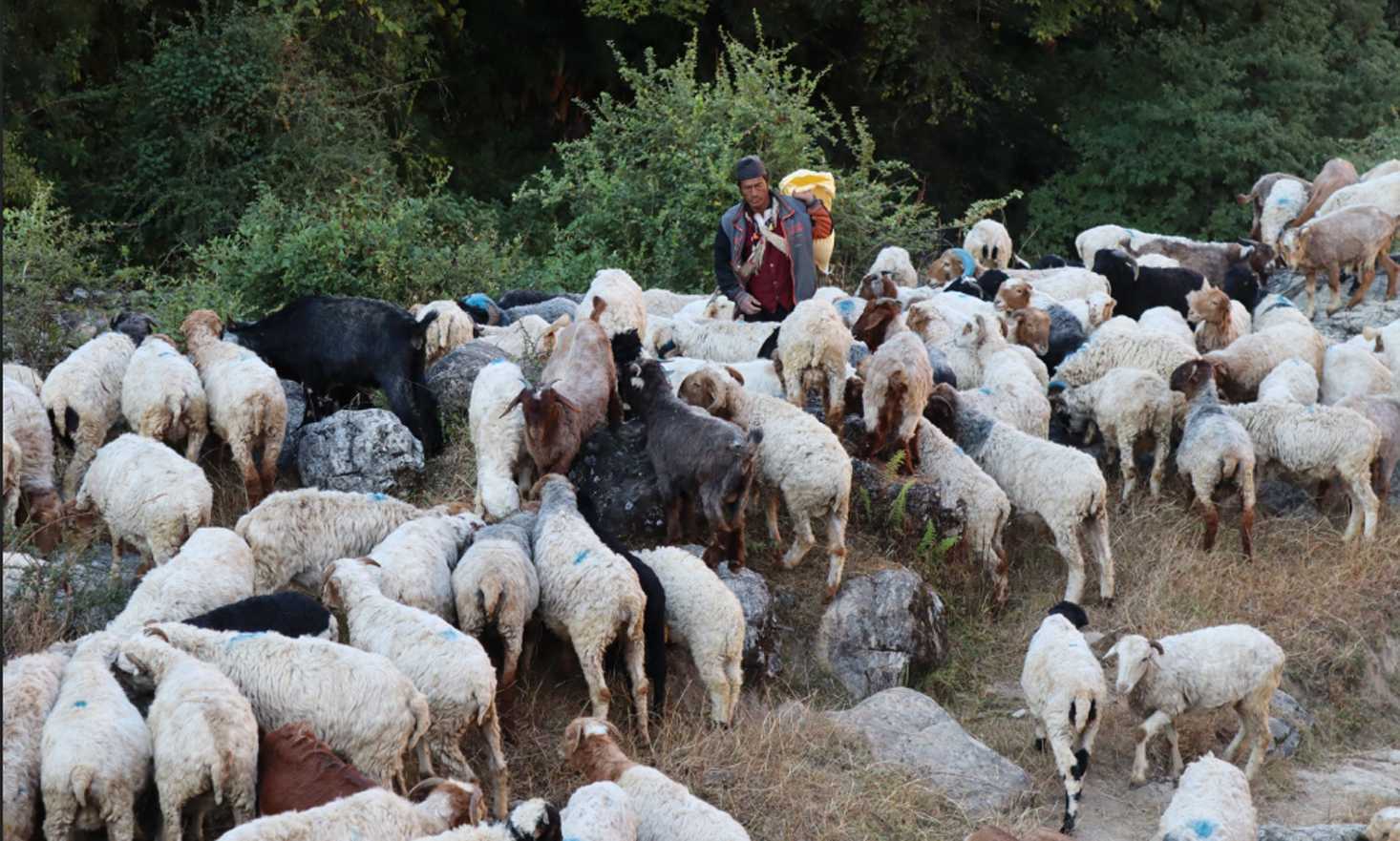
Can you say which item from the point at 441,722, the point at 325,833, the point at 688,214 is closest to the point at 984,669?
the point at 441,722

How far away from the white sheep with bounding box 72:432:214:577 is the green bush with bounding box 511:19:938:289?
18.7 ft

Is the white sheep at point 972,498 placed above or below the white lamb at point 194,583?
below

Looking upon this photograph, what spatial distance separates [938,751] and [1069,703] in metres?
0.61

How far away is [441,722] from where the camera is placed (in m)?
5.52

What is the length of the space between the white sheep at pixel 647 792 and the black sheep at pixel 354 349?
3292 mm

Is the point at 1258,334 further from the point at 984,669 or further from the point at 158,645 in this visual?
the point at 158,645

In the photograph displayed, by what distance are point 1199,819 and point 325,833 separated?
3.13 meters

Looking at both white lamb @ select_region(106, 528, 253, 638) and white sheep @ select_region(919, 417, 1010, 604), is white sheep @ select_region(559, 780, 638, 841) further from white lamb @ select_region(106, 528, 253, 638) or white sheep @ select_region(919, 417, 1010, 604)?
white sheep @ select_region(919, 417, 1010, 604)

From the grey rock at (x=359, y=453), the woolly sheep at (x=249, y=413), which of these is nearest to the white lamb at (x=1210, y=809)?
the grey rock at (x=359, y=453)

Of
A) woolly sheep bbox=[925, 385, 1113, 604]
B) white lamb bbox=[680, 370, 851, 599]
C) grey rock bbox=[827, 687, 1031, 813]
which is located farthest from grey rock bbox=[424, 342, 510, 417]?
grey rock bbox=[827, 687, 1031, 813]

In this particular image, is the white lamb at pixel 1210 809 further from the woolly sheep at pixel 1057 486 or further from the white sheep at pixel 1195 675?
the woolly sheep at pixel 1057 486

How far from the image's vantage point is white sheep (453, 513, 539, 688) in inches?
239

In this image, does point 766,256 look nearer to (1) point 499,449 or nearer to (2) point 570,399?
(2) point 570,399

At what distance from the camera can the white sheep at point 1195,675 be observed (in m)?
6.62
